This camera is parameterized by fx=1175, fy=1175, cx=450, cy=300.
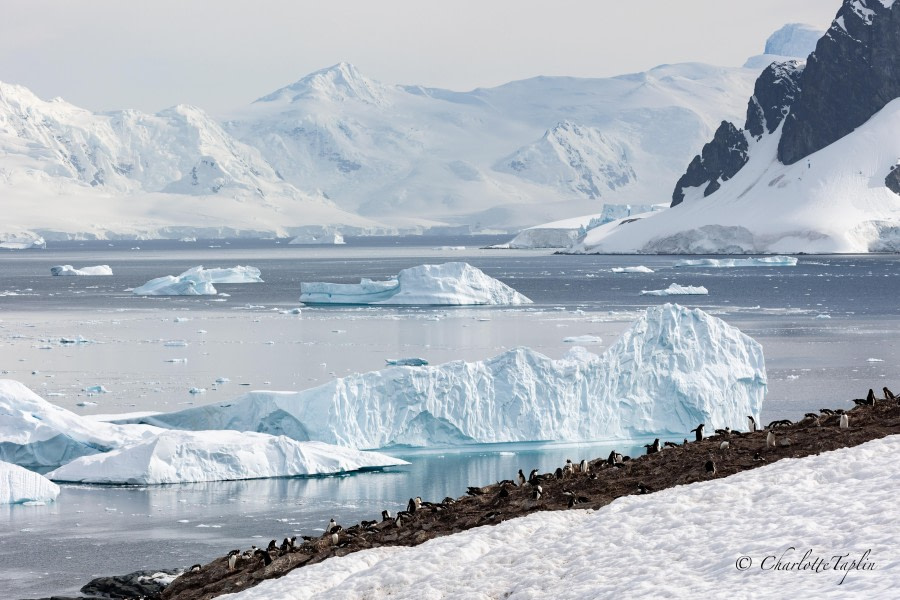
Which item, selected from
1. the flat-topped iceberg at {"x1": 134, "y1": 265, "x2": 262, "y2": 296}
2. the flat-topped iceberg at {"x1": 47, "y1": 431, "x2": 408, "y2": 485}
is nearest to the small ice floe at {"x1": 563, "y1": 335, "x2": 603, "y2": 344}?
the flat-topped iceberg at {"x1": 47, "y1": 431, "x2": 408, "y2": 485}

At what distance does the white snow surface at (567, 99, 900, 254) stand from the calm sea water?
48.1m

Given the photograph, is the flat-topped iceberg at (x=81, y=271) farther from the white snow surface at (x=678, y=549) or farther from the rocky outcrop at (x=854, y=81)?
the white snow surface at (x=678, y=549)

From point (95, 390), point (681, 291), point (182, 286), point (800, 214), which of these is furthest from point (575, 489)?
point (800, 214)

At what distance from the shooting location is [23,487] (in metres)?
21.6

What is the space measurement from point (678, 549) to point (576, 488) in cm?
275

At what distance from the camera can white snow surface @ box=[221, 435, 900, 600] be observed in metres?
7.18

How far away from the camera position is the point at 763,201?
185 metres

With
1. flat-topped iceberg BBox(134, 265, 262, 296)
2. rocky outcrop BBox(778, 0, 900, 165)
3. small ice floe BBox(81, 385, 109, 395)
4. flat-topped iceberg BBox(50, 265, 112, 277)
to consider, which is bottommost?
small ice floe BBox(81, 385, 109, 395)

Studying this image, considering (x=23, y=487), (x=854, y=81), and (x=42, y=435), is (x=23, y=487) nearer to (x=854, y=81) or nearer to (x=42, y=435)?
(x=42, y=435)

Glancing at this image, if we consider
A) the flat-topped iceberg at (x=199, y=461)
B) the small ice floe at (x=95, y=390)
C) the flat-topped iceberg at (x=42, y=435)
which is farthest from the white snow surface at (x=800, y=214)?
A: the flat-topped iceberg at (x=42, y=435)

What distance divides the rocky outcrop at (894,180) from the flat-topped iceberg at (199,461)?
169m

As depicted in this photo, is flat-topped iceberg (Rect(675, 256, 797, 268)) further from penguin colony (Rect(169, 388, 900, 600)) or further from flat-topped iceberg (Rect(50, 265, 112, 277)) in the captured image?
penguin colony (Rect(169, 388, 900, 600))

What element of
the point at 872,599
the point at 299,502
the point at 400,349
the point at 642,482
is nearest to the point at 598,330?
the point at 400,349

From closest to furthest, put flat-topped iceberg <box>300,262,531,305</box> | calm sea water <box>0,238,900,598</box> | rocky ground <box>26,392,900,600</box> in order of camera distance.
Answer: rocky ground <box>26,392,900,600</box> < calm sea water <box>0,238,900,598</box> < flat-topped iceberg <box>300,262,531,305</box>
